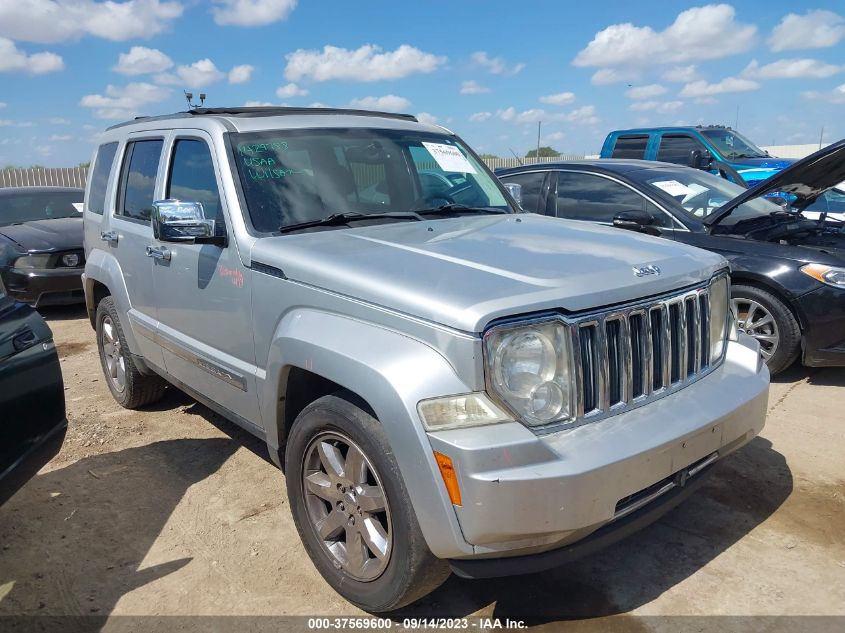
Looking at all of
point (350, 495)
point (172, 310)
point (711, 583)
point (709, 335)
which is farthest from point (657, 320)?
point (172, 310)

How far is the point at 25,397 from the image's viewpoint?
288 cm

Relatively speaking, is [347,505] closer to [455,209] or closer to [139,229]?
[455,209]

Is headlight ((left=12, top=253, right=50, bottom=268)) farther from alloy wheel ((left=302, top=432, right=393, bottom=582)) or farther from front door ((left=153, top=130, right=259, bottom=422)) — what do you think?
alloy wheel ((left=302, top=432, right=393, bottom=582))

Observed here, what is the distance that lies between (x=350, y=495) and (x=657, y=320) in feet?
4.50

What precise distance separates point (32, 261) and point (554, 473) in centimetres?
800

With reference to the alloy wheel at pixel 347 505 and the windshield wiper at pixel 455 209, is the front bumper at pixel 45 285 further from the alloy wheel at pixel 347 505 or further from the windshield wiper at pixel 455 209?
the alloy wheel at pixel 347 505

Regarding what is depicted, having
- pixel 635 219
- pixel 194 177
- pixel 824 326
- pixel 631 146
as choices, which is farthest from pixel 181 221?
pixel 631 146

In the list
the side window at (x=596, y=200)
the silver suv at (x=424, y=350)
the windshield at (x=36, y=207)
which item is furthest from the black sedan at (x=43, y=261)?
the side window at (x=596, y=200)

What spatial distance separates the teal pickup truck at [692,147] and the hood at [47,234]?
9126 millimetres

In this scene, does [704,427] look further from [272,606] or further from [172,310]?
[172,310]

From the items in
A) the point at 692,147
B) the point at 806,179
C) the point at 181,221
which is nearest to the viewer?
the point at 181,221

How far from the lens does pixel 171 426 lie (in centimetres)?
484

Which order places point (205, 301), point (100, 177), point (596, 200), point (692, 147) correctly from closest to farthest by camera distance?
point (205, 301) < point (100, 177) < point (596, 200) < point (692, 147)

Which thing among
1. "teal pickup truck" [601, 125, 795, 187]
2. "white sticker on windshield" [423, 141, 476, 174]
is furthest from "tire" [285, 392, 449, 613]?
"teal pickup truck" [601, 125, 795, 187]
